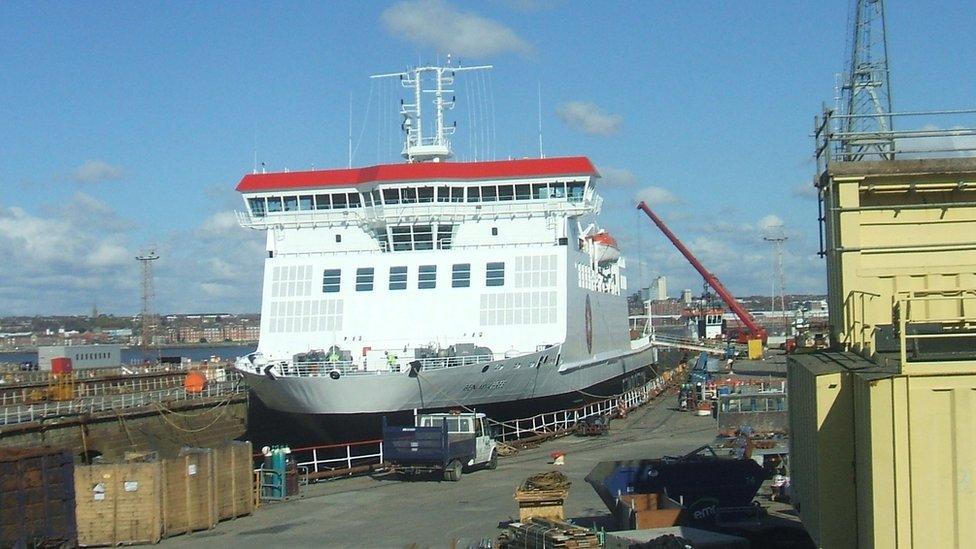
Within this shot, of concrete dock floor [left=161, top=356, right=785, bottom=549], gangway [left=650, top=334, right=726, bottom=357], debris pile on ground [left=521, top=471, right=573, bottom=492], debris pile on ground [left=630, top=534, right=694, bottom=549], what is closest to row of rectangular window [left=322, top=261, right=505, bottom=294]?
concrete dock floor [left=161, top=356, right=785, bottom=549]

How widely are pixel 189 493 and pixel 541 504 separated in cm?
606

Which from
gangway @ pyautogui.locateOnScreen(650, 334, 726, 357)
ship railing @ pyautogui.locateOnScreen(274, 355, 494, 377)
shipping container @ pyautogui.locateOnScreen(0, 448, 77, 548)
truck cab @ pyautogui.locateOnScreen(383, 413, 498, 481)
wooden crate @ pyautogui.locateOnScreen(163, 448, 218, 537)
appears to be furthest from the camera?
gangway @ pyautogui.locateOnScreen(650, 334, 726, 357)

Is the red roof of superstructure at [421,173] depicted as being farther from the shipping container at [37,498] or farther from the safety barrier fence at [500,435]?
the shipping container at [37,498]

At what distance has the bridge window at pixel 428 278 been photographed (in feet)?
106

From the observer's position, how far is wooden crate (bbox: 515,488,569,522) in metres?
16.4

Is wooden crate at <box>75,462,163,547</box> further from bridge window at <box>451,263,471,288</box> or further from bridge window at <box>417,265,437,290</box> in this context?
bridge window at <box>451,263,471,288</box>

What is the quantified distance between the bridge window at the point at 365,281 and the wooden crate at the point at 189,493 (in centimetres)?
1350

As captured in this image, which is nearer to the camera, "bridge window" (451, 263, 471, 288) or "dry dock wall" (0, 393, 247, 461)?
"dry dock wall" (0, 393, 247, 461)

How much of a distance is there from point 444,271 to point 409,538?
15655mm

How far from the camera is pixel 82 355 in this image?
60.6 metres

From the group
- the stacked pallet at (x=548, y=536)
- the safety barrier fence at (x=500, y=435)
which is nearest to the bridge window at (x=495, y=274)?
the safety barrier fence at (x=500, y=435)

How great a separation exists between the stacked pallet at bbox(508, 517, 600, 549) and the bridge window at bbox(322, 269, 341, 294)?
712 inches

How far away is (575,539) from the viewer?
13844mm

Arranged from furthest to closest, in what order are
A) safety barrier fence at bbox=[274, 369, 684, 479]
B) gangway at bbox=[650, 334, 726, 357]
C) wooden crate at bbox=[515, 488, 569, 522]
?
1. gangway at bbox=[650, 334, 726, 357]
2. safety barrier fence at bbox=[274, 369, 684, 479]
3. wooden crate at bbox=[515, 488, 569, 522]
